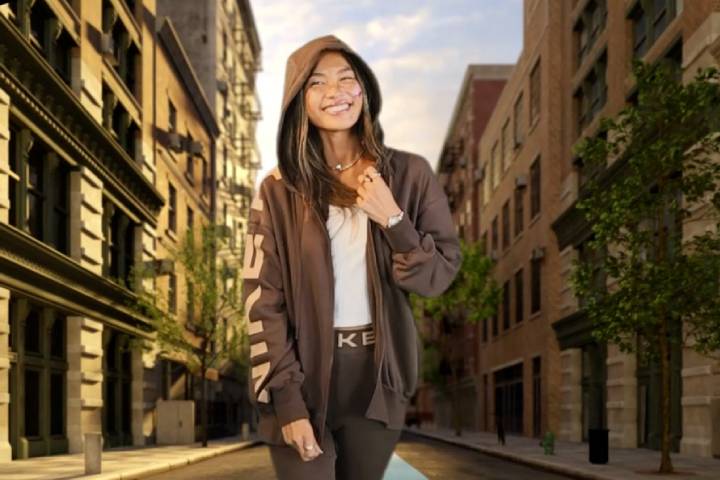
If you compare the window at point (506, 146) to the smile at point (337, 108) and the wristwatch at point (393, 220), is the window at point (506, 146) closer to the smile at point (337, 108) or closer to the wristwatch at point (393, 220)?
the smile at point (337, 108)

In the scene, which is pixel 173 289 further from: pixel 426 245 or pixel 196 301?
pixel 426 245

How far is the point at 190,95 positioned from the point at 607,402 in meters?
23.4

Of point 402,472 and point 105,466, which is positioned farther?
point 105,466

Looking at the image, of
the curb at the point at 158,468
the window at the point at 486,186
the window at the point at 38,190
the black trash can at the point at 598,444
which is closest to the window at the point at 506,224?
the window at the point at 486,186

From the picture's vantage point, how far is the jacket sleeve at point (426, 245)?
347 centimetres

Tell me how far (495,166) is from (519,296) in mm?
11081

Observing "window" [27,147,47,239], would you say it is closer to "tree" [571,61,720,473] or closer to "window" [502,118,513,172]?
"tree" [571,61,720,473]

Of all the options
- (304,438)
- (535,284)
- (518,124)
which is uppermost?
(518,124)

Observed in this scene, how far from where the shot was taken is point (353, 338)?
3.53 m

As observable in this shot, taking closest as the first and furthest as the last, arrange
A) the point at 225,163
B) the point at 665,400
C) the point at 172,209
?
the point at 665,400, the point at 172,209, the point at 225,163

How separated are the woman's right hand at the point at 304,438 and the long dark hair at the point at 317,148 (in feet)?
2.34

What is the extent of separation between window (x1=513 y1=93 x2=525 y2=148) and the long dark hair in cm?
4775

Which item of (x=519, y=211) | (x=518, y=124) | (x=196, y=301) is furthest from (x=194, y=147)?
(x=519, y=211)

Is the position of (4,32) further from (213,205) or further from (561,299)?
(213,205)
